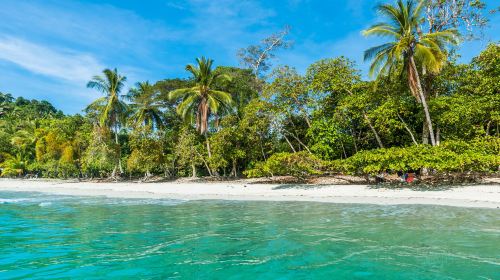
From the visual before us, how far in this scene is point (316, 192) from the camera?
19453 mm

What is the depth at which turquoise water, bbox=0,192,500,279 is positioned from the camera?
21.0 ft

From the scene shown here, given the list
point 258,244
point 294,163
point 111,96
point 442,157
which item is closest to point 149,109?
point 111,96

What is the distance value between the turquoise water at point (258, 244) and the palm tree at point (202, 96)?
17.3 metres

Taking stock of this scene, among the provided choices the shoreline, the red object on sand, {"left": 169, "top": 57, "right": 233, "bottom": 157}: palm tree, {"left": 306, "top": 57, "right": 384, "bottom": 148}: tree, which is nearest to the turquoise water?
the shoreline

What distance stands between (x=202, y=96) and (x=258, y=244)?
937 inches

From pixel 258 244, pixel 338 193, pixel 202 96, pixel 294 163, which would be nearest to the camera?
pixel 258 244

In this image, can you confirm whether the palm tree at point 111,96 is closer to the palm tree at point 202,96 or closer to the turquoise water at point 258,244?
the palm tree at point 202,96

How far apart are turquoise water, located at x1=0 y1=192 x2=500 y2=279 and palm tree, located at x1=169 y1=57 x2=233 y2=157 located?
1732 centimetres

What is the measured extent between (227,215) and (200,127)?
18.9 metres

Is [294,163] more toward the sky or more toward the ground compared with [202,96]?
more toward the ground

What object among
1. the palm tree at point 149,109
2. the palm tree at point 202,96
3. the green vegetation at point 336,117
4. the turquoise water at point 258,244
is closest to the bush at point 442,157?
the green vegetation at point 336,117

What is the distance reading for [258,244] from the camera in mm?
8531

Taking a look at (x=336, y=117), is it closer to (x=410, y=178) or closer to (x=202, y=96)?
(x=410, y=178)

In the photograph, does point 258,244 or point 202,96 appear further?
point 202,96
